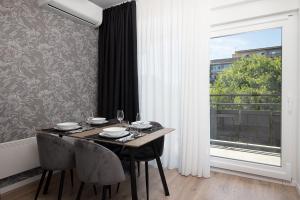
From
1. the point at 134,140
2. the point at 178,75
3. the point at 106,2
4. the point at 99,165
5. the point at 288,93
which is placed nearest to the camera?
the point at 99,165

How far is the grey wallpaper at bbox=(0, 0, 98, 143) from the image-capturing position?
8.04ft

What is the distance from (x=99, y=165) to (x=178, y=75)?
178 cm

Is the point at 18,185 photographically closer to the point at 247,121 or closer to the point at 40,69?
the point at 40,69

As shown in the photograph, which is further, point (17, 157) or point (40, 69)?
point (40, 69)

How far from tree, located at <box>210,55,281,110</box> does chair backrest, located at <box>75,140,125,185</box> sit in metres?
1.96

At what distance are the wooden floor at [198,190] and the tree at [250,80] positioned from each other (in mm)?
1101

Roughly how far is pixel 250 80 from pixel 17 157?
3.19 meters

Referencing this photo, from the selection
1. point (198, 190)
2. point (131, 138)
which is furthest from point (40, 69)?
point (198, 190)

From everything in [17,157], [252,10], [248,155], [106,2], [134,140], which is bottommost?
[248,155]

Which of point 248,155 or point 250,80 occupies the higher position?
point 250,80

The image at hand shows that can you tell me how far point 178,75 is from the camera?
2.98 meters

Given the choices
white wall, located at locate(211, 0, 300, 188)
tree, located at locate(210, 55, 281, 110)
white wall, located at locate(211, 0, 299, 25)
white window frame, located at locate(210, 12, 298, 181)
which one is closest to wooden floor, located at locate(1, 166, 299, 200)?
white window frame, located at locate(210, 12, 298, 181)

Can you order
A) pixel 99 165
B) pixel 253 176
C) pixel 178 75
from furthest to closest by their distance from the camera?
pixel 178 75 → pixel 253 176 → pixel 99 165

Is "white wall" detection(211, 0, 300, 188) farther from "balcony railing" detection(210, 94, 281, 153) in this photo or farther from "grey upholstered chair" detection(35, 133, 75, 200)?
"grey upholstered chair" detection(35, 133, 75, 200)
